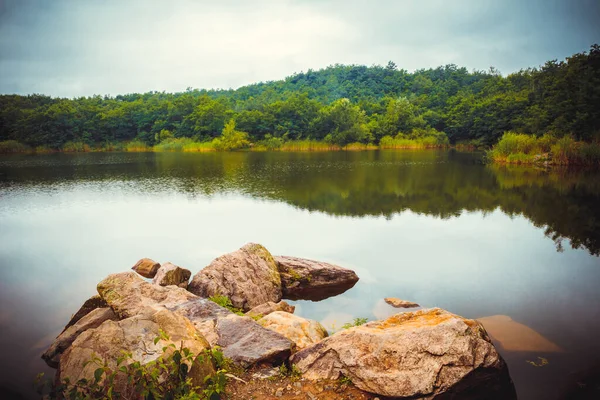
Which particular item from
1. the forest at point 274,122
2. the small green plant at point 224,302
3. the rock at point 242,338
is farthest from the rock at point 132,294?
the forest at point 274,122

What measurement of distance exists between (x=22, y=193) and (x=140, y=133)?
60054 mm

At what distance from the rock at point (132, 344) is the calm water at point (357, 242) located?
90.9 inches

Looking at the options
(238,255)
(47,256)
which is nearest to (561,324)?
(238,255)

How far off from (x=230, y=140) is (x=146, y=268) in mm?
59567

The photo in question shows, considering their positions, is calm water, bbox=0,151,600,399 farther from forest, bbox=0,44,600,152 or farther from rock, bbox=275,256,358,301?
forest, bbox=0,44,600,152

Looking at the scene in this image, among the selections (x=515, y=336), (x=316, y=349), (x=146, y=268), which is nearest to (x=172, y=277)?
(x=146, y=268)

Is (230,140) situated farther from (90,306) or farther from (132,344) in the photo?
(132,344)

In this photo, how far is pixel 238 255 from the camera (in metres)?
9.23

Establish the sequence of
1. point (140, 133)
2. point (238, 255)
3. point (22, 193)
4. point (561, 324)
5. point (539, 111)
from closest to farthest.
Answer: point (561, 324) < point (238, 255) < point (22, 193) < point (539, 111) < point (140, 133)

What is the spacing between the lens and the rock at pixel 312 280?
9.34 m

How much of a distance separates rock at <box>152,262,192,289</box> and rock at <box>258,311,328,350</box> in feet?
10.5

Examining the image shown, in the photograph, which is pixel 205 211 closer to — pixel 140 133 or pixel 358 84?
pixel 140 133

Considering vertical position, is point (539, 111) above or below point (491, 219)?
above

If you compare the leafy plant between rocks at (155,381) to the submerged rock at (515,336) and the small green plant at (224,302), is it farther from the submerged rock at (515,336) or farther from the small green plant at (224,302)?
the submerged rock at (515,336)
